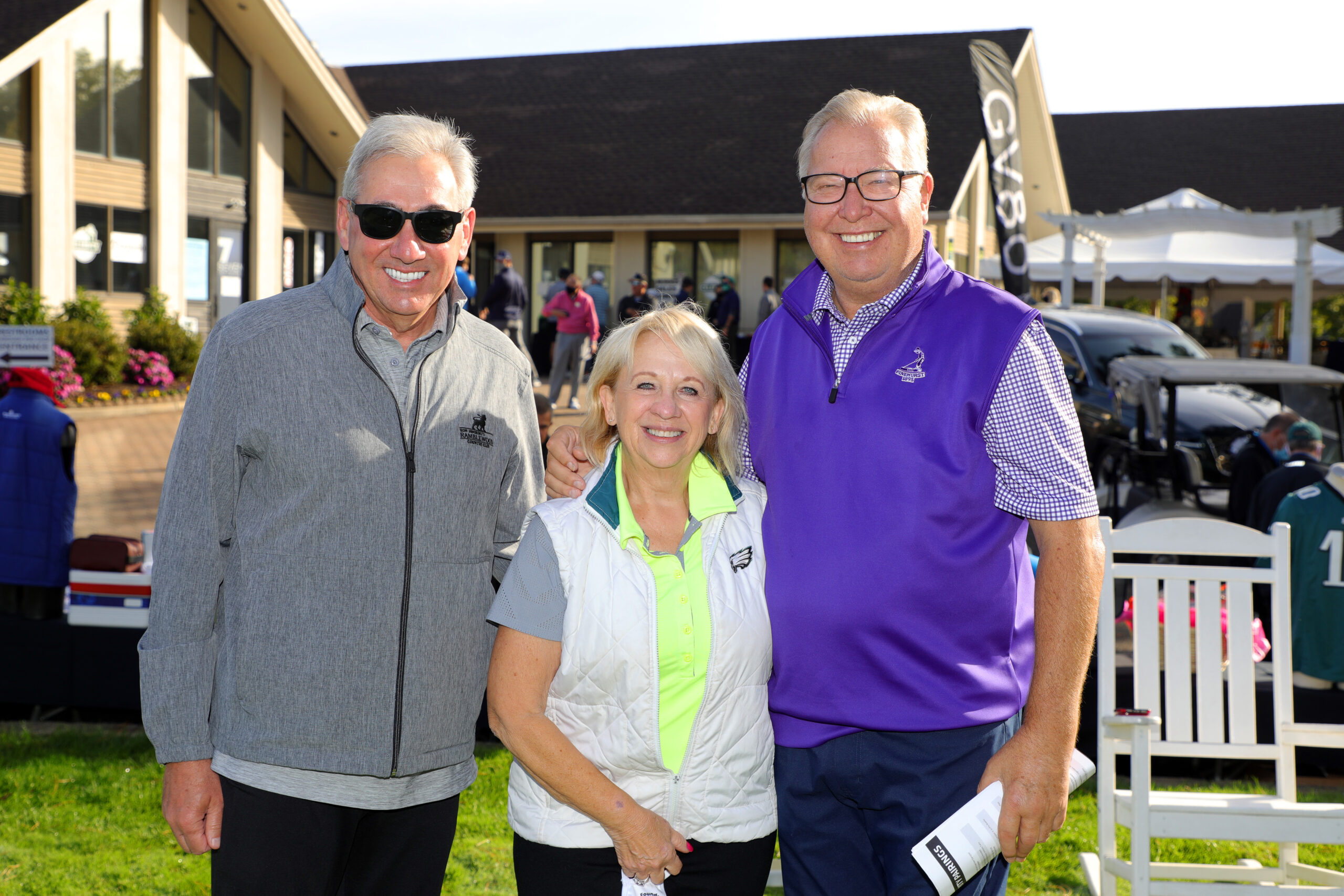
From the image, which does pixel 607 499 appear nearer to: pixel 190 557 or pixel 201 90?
pixel 190 557

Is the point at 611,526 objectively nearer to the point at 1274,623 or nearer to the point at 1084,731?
the point at 1274,623

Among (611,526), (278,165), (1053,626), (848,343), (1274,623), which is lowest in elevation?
(1274,623)

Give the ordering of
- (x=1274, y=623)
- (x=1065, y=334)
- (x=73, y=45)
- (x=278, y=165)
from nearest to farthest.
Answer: (x=1274, y=623), (x=1065, y=334), (x=73, y=45), (x=278, y=165)

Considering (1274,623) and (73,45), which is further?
(73,45)

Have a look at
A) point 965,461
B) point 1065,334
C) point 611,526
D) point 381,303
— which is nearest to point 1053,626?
point 965,461

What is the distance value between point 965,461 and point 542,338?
22.1 meters

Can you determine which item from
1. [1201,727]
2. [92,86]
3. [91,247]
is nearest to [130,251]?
[91,247]

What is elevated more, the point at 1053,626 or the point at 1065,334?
the point at 1065,334

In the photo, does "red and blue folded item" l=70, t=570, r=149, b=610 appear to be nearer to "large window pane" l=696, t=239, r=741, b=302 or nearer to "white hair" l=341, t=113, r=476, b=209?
"white hair" l=341, t=113, r=476, b=209

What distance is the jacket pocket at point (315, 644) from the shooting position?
2350 mm

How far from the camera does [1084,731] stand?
5520mm

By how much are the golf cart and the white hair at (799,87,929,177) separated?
653cm

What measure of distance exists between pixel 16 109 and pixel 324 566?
64.4 ft

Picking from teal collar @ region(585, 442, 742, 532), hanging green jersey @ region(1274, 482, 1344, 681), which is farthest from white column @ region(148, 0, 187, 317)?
teal collar @ region(585, 442, 742, 532)
